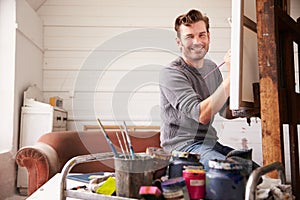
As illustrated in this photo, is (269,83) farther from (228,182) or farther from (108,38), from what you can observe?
(108,38)

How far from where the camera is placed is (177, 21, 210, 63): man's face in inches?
70.1

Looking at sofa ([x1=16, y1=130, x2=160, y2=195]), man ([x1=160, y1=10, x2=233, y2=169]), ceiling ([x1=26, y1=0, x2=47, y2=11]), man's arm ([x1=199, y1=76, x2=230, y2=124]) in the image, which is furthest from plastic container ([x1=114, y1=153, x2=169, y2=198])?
ceiling ([x1=26, y1=0, x2=47, y2=11])

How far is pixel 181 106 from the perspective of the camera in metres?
1.46

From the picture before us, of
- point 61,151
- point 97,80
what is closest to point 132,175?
point 61,151

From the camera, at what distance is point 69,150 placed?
2607mm

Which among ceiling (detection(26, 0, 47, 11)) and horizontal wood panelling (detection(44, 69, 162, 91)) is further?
horizontal wood panelling (detection(44, 69, 162, 91))

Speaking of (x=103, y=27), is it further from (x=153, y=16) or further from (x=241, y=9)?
(x=241, y=9)

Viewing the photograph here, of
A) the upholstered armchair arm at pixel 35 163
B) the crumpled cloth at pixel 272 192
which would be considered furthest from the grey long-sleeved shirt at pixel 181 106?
the upholstered armchair arm at pixel 35 163

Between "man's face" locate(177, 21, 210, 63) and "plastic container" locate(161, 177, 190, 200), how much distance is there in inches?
46.8

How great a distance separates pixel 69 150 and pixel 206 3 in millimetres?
2293

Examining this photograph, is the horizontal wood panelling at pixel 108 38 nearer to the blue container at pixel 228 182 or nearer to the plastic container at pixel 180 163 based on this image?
the plastic container at pixel 180 163

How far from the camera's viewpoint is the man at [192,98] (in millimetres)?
1400

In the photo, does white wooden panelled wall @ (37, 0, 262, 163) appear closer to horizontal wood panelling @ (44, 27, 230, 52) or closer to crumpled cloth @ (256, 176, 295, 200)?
horizontal wood panelling @ (44, 27, 230, 52)

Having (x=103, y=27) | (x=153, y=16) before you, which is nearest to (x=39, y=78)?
(x=103, y=27)
